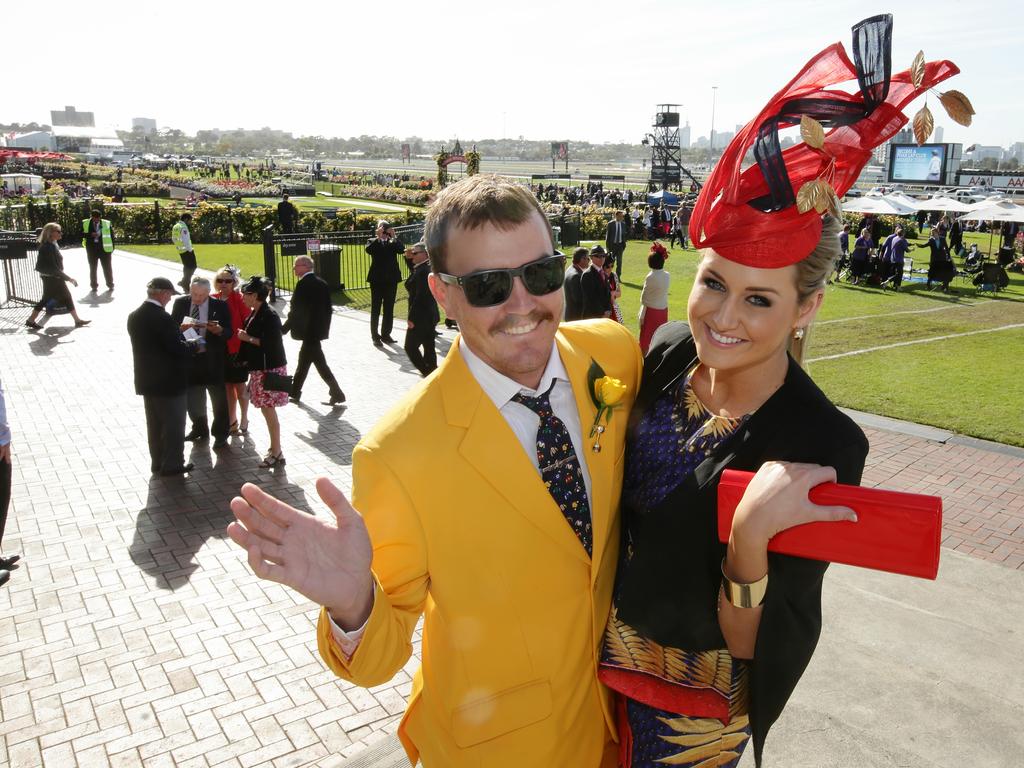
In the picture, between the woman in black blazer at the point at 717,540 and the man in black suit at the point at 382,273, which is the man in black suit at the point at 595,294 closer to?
the man in black suit at the point at 382,273

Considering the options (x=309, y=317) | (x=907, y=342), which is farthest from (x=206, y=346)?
(x=907, y=342)

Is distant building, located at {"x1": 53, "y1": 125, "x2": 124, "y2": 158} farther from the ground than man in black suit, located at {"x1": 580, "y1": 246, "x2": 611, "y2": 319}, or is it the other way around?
distant building, located at {"x1": 53, "y1": 125, "x2": 124, "y2": 158}

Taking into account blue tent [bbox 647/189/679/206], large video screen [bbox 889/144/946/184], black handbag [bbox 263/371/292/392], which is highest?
large video screen [bbox 889/144/946/184]

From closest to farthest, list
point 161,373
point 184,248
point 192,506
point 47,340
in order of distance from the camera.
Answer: point 192,506
point 161,373
point 47,340
point 184,248

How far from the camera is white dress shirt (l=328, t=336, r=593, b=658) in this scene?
2.11m

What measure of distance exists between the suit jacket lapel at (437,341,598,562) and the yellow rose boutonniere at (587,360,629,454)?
24 centimetres

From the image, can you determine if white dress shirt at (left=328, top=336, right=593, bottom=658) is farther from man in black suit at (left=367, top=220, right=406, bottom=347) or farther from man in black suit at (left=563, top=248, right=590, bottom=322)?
man in black suit at (left=367, top=220, right=406, bottom=347)

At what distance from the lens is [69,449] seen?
820 cm

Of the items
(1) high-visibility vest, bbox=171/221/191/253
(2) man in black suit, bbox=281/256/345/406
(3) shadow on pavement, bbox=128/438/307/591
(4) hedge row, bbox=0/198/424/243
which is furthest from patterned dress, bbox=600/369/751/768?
(4) hedge row, bbox=0/198/424/243

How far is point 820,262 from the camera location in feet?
6.73

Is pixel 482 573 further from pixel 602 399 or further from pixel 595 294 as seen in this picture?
pixel 595 294

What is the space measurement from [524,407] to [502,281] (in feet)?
1.23

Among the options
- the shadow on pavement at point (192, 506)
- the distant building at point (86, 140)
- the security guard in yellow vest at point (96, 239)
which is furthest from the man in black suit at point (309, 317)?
the distant building at point (86, 140)

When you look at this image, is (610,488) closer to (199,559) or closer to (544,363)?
(544,363)
